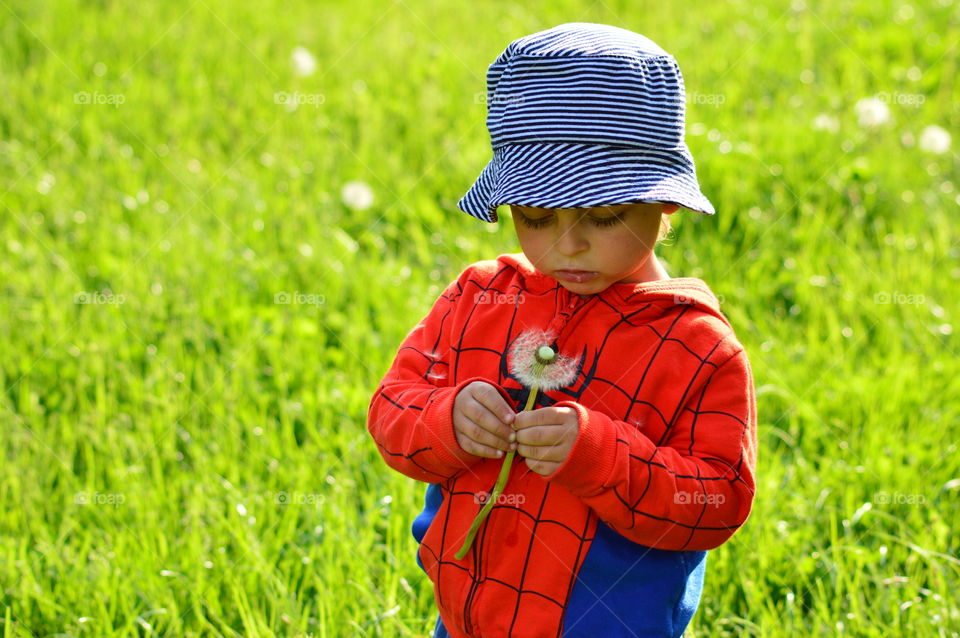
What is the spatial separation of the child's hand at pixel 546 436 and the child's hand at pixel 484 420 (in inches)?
1.1

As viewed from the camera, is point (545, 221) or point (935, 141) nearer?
point (545, 221)

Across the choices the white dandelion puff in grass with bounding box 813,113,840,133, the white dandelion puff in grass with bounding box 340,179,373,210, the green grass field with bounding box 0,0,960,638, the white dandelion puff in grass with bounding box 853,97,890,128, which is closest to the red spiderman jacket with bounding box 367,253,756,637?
the green grass field with bounding box 0,0,960,638

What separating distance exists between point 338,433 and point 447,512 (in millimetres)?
1336

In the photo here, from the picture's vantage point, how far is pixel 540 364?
5.54 feet

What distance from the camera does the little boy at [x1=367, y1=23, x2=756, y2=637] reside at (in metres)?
1.60

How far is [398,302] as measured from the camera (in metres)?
3.60

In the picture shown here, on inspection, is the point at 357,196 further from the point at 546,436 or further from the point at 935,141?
the point at 546,436

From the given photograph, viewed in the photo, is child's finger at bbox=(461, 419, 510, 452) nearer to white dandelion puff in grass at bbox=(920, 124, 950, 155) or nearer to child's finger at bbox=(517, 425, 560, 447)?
child's finger at bbox=(517, 425, 560, 447)

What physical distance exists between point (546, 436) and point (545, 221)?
14.3 inches

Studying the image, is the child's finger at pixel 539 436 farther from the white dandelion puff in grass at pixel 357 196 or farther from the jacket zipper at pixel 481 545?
the white dandelion puff in grass at pixel 357 196

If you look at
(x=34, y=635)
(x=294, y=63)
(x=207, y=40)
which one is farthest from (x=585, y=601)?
(x=207, y=40)

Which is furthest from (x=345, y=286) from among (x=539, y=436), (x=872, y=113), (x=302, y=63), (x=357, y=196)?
(x=872, y=113)

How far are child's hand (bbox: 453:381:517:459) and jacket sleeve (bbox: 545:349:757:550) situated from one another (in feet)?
0.30

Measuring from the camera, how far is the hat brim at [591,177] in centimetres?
159
